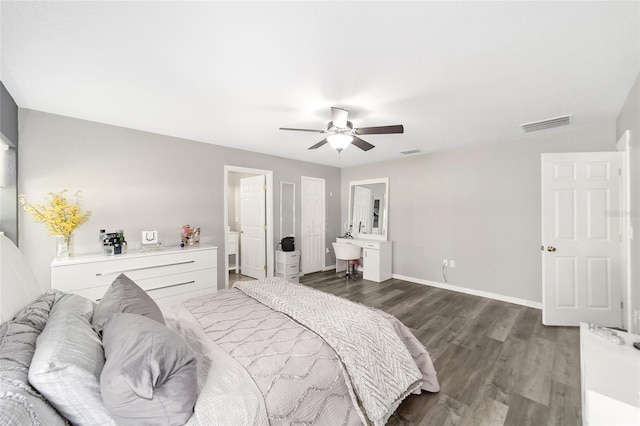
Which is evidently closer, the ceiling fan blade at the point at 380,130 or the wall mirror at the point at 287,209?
the ceiling fan blade at the point at 380,130

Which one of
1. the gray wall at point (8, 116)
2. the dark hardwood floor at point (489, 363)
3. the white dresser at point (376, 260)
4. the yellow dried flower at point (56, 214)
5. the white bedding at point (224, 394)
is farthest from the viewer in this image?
the white dresser at point (376, 260)

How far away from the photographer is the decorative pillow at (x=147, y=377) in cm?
87

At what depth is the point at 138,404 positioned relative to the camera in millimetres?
875

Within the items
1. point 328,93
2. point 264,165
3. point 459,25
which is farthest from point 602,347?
point 264,165

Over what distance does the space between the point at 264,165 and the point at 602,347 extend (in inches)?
179

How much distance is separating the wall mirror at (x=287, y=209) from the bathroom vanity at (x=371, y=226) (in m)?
1.11

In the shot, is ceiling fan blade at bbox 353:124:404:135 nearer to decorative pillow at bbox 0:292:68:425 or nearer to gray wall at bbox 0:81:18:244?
decorative pillow at bbox 0:292:68:425

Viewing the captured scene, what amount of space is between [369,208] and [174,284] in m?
3.93

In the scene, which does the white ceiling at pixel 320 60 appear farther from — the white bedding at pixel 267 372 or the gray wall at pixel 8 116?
the white bedding at pixel 267 372

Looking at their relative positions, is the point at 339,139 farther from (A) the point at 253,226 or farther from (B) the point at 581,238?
(B) the point at 581,238

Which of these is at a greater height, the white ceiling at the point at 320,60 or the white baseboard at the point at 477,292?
the white ceiling at the point at 320,60

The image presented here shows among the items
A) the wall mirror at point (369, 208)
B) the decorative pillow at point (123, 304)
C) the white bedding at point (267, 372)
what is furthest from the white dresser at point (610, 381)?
the wall mirror at point (369, 208)

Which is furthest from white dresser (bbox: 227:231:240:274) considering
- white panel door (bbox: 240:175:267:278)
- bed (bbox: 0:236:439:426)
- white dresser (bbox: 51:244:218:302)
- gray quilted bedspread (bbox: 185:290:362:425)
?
gray quilted bedspread (bbox: 185:290:362:425)

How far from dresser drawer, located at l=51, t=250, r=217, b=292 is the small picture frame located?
1.21 feet
